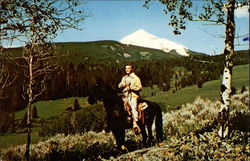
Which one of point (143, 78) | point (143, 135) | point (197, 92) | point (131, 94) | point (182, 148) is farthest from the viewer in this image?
point (143, 78)

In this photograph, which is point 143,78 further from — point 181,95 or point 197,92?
point 197,92

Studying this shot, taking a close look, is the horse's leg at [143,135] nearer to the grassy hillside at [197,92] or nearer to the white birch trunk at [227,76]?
the white birch trunk at [227,76]

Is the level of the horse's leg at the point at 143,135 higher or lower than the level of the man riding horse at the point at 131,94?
lower

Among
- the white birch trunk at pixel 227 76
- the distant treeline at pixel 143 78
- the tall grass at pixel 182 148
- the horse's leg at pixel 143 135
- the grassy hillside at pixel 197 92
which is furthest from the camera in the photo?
the distant treeline at pixel 143 78

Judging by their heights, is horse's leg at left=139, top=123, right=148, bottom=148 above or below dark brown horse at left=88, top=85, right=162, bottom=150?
below

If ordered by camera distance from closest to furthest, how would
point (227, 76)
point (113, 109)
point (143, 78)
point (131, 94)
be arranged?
point (227, 76)
point (113, 109)
point (131, 94)
point (143, 78)

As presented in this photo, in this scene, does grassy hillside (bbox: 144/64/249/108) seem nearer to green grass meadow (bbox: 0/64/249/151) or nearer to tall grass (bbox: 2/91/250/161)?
green grass meadow (bbox: 0/64/249/151)

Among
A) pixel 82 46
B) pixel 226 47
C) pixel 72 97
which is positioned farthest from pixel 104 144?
pixel 82 46

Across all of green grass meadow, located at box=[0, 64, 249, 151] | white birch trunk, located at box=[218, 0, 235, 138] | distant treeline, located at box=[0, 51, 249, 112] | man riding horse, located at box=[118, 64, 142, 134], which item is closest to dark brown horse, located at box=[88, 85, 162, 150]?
man riding horse, located at box=[118, 64, 142, 134]

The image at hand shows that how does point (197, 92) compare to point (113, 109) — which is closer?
point (113, 109)

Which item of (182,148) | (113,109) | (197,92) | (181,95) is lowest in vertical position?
(182,148)

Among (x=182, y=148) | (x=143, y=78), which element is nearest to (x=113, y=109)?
(x=182, y=148)

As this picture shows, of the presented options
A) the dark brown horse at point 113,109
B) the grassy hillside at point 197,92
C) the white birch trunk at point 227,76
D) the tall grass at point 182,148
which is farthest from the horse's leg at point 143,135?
the grassy hillside at point 197,92

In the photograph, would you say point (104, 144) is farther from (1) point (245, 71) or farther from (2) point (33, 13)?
(1) point (245, 71)
